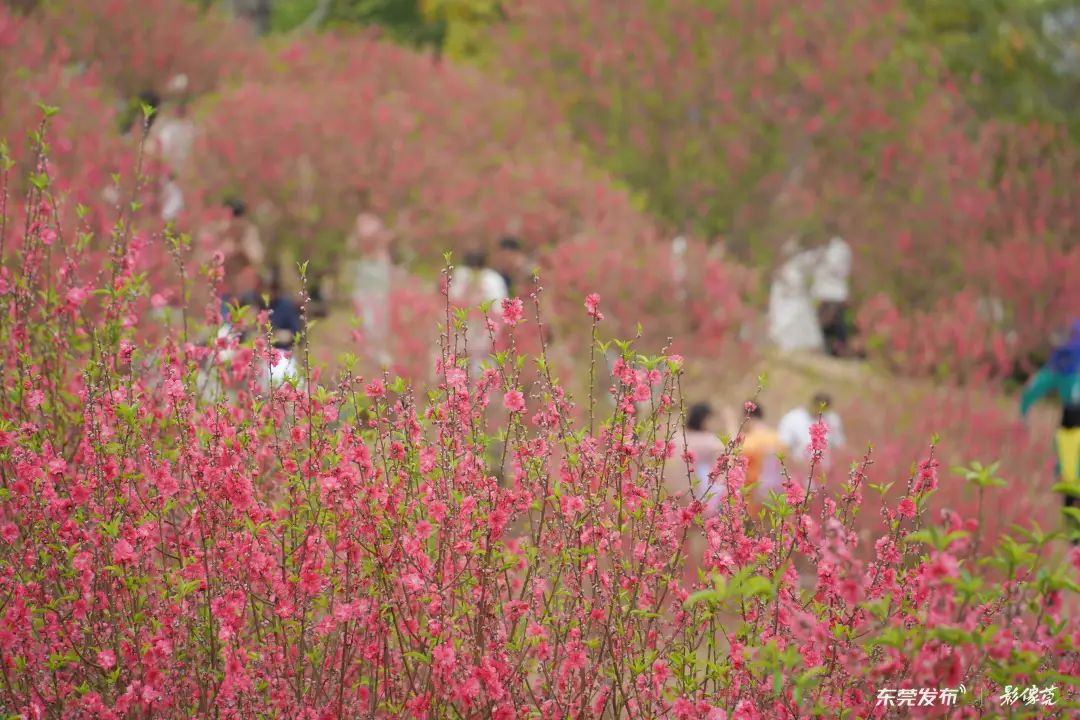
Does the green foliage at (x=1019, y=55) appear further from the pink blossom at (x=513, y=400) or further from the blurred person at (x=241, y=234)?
the pink blossom at (x=513, y=400)

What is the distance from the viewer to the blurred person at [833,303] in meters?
17.0

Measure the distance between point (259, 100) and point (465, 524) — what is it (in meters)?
10.6

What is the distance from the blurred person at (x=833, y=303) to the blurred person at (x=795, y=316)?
0.61 ft

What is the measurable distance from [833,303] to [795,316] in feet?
2.32

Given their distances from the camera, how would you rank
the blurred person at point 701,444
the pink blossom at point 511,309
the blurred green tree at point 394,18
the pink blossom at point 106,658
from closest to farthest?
the pink blossom at point 106,658 < the pink blossom at point 511,309 < the blurred person at point 701,444 < the blurred green tree at point 394,18

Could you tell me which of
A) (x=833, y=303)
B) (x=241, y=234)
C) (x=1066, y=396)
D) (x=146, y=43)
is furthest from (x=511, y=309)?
(x=833, y=303)

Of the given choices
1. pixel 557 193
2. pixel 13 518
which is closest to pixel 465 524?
pixel 13 518

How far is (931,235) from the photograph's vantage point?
15023 mm

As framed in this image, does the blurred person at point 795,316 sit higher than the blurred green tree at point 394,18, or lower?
lower

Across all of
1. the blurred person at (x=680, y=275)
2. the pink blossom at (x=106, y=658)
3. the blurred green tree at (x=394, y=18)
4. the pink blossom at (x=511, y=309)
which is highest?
the blurred green tree at (x=394, y=18)

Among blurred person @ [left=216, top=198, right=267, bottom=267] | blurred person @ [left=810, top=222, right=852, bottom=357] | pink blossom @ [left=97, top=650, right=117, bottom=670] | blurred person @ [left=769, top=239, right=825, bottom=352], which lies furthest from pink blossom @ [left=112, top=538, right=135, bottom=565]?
blurred person @ [left=769, top=239, right=825, bottom=352]

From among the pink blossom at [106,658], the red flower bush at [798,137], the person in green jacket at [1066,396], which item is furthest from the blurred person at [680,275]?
the pink blossom at [106,658]

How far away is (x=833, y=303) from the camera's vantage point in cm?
1783

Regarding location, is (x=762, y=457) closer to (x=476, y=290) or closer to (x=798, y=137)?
(x=476, y=290)
